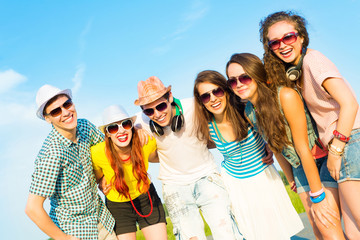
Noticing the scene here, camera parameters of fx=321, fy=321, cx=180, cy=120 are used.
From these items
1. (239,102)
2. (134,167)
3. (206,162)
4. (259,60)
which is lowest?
(206,162)

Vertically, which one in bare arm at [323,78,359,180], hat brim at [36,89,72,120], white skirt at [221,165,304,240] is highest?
hat brim at [36,89,72,120]

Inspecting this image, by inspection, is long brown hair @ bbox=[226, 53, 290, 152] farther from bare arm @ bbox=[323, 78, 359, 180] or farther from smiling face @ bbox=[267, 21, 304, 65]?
bare arm @ bbox=[323, 78, 359, 180]

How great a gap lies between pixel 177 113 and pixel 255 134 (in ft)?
3.60

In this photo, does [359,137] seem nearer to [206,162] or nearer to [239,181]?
[239,181]

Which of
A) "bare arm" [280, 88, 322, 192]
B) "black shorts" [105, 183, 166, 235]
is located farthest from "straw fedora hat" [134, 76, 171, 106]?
"bare arm" [280, 88, 322, 192]

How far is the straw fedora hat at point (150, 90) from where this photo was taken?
14.0ft

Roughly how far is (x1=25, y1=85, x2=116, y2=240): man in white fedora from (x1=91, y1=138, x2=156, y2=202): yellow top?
11cm

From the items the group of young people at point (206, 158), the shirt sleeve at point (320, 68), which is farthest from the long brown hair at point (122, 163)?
the shirt sleeve at point (320, 68)

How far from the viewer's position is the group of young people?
11.2ft

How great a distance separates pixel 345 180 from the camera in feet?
10.1

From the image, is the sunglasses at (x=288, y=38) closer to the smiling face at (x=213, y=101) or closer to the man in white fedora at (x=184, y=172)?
the smiling face at (x=213, y=101)

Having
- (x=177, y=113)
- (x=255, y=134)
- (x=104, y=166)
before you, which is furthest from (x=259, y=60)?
(x=104, y=166)

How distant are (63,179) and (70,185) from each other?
0.41ft

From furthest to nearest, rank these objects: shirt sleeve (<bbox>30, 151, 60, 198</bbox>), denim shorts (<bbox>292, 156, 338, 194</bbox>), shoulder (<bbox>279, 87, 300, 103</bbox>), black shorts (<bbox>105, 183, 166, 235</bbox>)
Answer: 1. black shorts (<bbox>105, 183, 166, 235</bbox>)
2. shirt sleeve (<bbox>30, 151, 60, 198</bbox>)
3. denim shorts (<bbox>292, 156, 338, 194</bbox>)
4. shoulder (<bbox>279, 87, 300, 103</bbox>)
